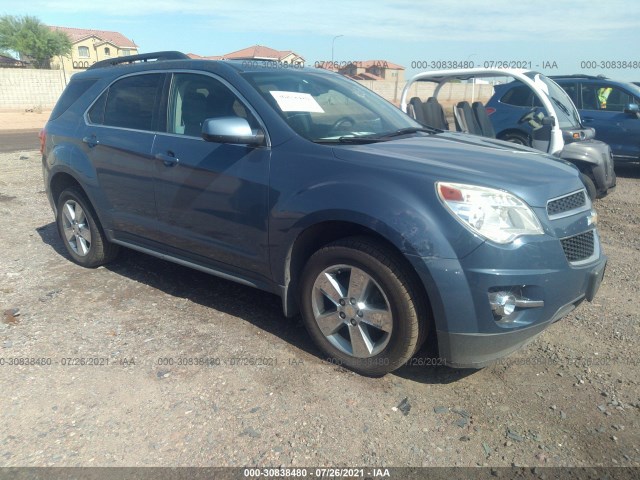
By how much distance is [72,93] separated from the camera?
5008mm

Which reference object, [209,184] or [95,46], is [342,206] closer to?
[209,184]

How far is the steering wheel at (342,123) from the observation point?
3.71 meters

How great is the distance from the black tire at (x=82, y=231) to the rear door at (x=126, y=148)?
1.17 feet

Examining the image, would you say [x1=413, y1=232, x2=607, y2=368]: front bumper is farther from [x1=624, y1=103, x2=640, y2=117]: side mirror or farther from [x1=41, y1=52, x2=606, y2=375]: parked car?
[x1=624, y1=103, x2=640, y2=117]: side mirror

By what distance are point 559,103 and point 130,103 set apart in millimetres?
6052

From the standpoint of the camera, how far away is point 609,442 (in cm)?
271

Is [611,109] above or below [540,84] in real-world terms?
below

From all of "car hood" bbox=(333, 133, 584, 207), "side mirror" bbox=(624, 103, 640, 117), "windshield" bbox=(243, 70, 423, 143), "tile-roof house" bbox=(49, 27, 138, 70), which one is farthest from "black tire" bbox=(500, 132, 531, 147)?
"tile-roof house" bbox=(49, 27, 138, 70)

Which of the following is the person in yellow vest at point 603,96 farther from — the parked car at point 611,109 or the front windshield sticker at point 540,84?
the front windshield sticker at point 540,84

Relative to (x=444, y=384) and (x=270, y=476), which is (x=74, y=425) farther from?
(x=444, y=384)

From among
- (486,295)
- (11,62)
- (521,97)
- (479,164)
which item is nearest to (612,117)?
(521,97)

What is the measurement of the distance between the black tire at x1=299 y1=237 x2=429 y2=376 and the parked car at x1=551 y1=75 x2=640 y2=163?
8595 millimetres

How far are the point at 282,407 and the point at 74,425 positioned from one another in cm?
106

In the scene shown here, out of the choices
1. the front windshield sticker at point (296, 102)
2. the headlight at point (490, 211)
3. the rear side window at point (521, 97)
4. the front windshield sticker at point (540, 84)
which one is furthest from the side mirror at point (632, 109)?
the headlight at point (490, 211)
